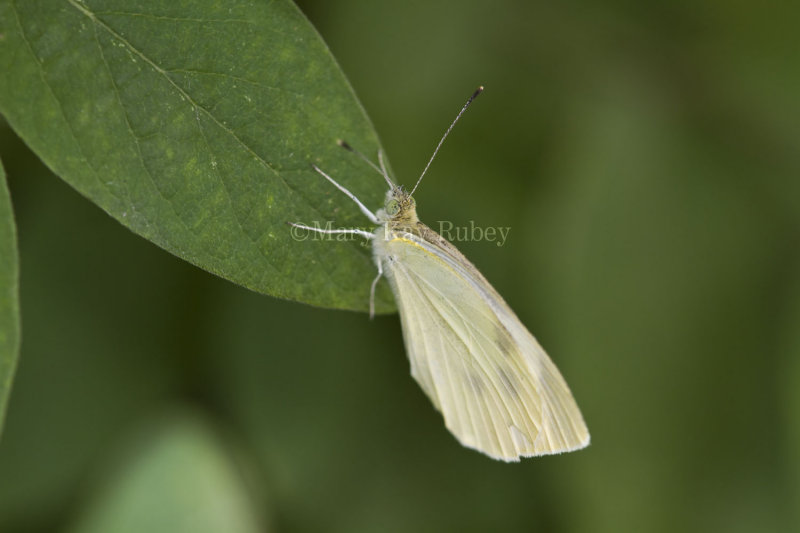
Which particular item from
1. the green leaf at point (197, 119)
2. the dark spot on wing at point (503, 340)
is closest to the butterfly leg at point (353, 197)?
the green leaf at point (197, 119)

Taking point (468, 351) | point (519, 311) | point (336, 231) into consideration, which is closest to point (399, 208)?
point (336, 231)

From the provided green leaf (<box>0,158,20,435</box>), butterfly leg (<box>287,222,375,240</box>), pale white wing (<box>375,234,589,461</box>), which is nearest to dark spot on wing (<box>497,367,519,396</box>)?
pale white wing (<box>375,234,589,461</box>)

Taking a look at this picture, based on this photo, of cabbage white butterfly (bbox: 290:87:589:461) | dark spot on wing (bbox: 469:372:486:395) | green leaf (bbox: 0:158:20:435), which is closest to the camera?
green leaf (bbox: 0:158:20:435)

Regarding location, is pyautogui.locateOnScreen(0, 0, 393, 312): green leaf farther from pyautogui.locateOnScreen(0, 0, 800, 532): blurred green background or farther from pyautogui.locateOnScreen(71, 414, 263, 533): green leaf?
pyautogui.locateOnScreen(0, 0, 800, 532): blurred green background

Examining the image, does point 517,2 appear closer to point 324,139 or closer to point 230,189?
point 324,139

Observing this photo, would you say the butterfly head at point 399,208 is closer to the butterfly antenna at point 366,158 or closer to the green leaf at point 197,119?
the butterfly antenna at point 366,158

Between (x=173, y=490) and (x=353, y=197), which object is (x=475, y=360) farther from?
(x=173, y=490)

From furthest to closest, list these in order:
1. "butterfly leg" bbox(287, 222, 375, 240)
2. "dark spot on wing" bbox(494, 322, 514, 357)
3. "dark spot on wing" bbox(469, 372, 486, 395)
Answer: "dark spot on wing" bbox(469, 372, 486, 395), "dark spot on wing" bbox(494, 322, 514, 357), "butterfly leg" bbox(287, 222, 375, 240)

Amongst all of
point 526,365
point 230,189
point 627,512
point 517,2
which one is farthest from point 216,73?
point 627,512
